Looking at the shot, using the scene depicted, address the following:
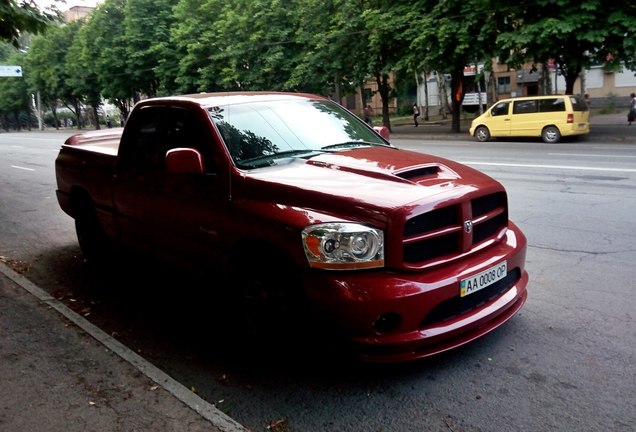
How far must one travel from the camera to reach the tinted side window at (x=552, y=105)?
68.9 ft

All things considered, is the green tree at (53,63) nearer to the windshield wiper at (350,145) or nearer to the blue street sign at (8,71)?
the blue street sign at (8,71)

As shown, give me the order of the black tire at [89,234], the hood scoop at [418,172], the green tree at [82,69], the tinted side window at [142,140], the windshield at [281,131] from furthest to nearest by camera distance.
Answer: the green tree at [82,69]
the black tire at [89,234]
the tinted side window at [142,140]
the windshield at [281,131]
the hood scoop at [418,172]

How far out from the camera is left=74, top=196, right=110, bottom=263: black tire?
20.6 feet

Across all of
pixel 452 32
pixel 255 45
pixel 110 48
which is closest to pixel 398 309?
pixel 452 32

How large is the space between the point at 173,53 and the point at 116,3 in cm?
1127

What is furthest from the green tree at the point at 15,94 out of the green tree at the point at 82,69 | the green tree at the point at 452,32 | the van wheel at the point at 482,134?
the van wheel at the point at 482,134

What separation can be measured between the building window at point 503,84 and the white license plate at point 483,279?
53.7m

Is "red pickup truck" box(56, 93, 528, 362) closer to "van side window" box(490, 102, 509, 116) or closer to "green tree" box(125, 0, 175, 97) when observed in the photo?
"van side window" box(490, 102, 509, 116)

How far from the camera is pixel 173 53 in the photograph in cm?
4184

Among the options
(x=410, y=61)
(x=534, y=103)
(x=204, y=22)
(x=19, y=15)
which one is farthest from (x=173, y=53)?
(x=19, y=15)

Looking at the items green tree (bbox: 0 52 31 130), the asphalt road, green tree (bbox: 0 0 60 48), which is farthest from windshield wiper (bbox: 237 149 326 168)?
green tree (bbox: 0 52 31 130)

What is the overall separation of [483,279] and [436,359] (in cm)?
62

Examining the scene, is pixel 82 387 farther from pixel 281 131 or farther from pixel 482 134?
pixel 482 134

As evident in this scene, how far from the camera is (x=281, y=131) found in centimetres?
435
